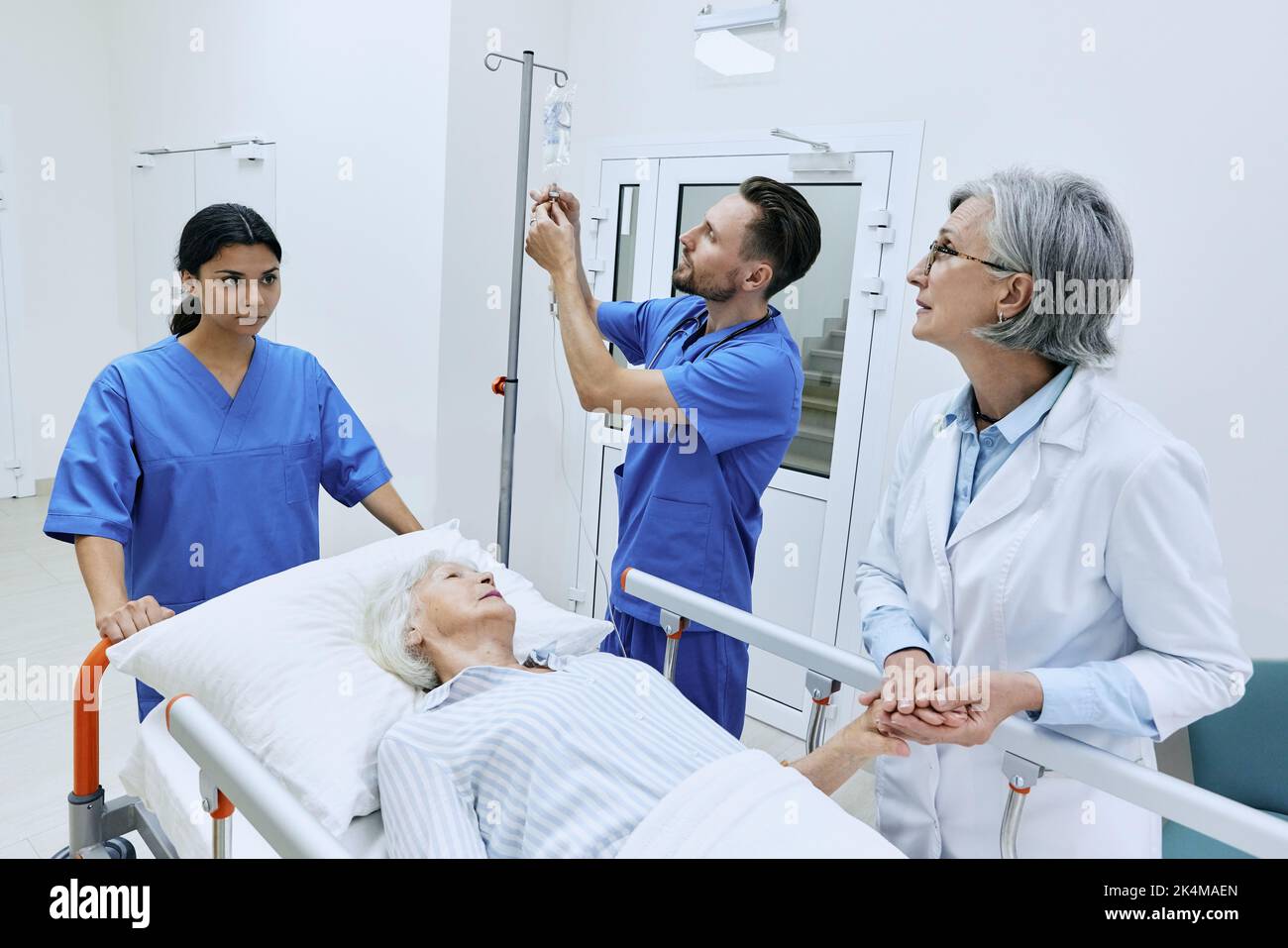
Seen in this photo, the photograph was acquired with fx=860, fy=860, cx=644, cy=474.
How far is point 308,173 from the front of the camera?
3.30 metres

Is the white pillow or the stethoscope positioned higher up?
the stethoscope

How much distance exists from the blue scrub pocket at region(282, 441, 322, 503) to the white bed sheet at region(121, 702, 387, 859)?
19.6 inches

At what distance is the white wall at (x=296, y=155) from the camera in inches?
115

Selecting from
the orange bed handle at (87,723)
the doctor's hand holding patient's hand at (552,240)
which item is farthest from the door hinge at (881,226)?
the orange bed handle at (87,723)

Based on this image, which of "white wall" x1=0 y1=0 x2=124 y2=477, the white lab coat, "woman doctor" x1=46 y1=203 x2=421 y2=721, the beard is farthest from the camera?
"white wall" x1=0 y1=0 x2=124 y2=477

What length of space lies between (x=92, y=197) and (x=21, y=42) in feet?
2.49

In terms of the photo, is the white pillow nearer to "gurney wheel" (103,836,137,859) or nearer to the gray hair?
"gurney wheel" (103,836,137,859)

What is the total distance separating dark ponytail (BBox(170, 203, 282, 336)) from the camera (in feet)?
5.13

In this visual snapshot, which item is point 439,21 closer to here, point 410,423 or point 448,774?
point 410,423

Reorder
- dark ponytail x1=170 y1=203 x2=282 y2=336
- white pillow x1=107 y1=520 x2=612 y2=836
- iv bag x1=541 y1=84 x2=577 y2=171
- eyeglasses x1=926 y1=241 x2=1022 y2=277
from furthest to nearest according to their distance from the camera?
iv bag x1=541 y1=84 x2=577 y2=171, dark ponytail x1=170 y1=203 x2=282 y2=336, white pillow x1=107 y1=520 x2=612 y2=836, eyeglasses x1=926 y1=241 x2=1022 y2=277

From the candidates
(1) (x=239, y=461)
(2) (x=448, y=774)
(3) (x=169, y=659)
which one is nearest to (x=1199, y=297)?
(2) (x=448, y=774)

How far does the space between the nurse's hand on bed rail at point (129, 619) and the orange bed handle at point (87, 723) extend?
5 cm

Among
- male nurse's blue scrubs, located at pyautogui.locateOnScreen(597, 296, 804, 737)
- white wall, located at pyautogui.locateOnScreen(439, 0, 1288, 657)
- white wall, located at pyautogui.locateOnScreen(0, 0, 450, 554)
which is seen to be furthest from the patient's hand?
white wall, located at pyautogui.locateOnScreen(0, 0, 450, 554)

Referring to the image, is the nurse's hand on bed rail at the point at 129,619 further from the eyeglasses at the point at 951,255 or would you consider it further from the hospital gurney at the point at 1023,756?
the eyeglasses at the point at 951,255
